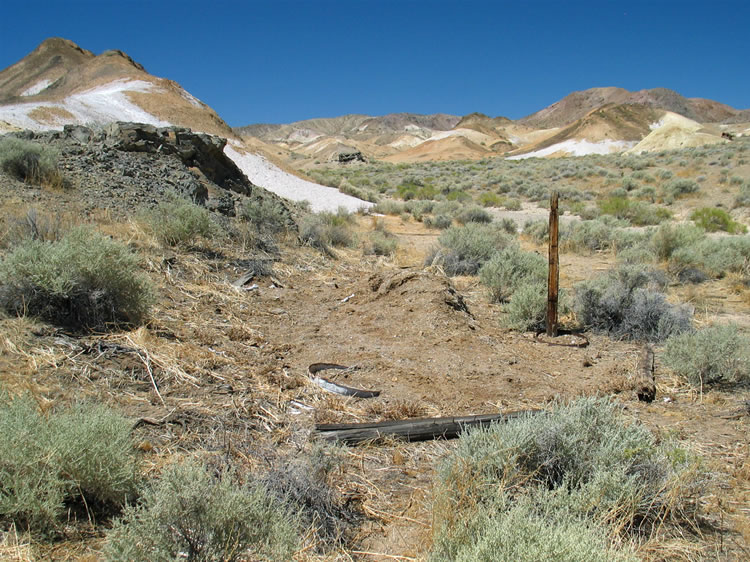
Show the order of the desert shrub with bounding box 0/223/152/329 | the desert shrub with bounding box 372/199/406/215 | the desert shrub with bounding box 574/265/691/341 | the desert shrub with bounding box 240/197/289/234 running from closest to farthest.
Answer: the desert shrub with bounding box 0/223/152/329 < the desert shrub with bounding box 574/265/691/341 < the desert shrub with bounding box 240/197/289/234 < the desert shrub with bounding box 372/199/406/215

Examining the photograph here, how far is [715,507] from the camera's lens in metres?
2.74

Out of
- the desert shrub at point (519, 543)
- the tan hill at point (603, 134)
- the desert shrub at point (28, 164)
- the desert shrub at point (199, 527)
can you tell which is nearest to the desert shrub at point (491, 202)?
the desert shrub at point (28, 164)

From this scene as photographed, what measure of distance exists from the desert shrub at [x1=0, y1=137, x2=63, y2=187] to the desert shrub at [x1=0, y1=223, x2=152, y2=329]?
3.68 meters

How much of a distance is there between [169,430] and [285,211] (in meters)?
8.31

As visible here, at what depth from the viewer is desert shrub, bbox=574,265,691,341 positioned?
571 centimetres

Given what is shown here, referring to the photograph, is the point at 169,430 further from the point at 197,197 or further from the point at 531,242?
the point at 531,242

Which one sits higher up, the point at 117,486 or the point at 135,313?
the point at 135,313

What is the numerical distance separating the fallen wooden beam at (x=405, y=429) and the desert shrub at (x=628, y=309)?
309cm

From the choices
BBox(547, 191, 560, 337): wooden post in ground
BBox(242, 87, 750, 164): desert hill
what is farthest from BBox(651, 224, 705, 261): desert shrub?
BBox(242, 87, 750, 164): desert hill

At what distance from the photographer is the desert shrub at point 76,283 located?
412 centimetres

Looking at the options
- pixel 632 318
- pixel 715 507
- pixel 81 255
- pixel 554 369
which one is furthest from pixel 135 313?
pixel 632 318

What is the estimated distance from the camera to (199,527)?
6.53 ft

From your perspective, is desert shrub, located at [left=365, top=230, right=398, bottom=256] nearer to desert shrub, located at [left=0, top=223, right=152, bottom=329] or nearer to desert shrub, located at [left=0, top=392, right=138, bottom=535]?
desert shrub, located at [left=0, top=223, right=152, bottom=329]

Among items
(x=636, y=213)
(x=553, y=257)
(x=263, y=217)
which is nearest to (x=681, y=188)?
(x=636, y=213)
